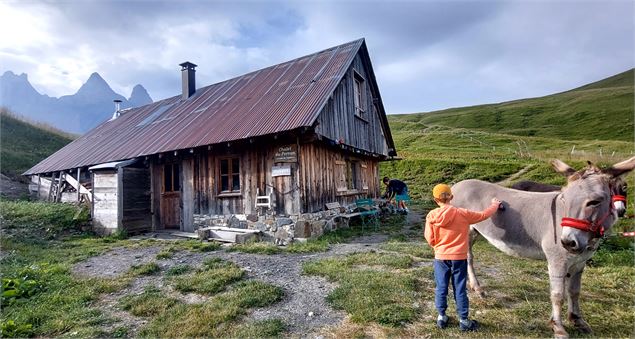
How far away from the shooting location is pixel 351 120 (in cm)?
1352

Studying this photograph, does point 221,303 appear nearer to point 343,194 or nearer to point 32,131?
point 343,194

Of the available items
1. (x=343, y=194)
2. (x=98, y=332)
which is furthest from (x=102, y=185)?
(x=98, y=332)

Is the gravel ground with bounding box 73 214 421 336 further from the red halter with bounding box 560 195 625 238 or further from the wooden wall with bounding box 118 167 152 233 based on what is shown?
the wooden wall with bounding box 118 167 152 233

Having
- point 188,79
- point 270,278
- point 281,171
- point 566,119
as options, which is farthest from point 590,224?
point 566,119

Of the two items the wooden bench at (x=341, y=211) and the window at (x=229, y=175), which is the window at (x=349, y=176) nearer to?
the wooden bench at (x=341, y=211)

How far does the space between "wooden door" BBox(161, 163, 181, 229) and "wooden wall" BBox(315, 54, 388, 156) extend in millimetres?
6384

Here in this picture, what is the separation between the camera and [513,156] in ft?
102

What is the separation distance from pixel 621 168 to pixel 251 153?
9.59 metres

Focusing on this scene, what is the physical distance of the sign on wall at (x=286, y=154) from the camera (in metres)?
10.5

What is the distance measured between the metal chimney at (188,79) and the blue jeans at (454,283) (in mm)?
18149

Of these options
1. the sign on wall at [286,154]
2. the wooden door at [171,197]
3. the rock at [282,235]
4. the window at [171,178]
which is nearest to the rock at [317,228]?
the rock at [282,235]

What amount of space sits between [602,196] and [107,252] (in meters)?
10.7

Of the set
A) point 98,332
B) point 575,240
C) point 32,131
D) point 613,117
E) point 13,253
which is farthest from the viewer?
point 613,117

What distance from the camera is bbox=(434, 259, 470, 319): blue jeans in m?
3.75
